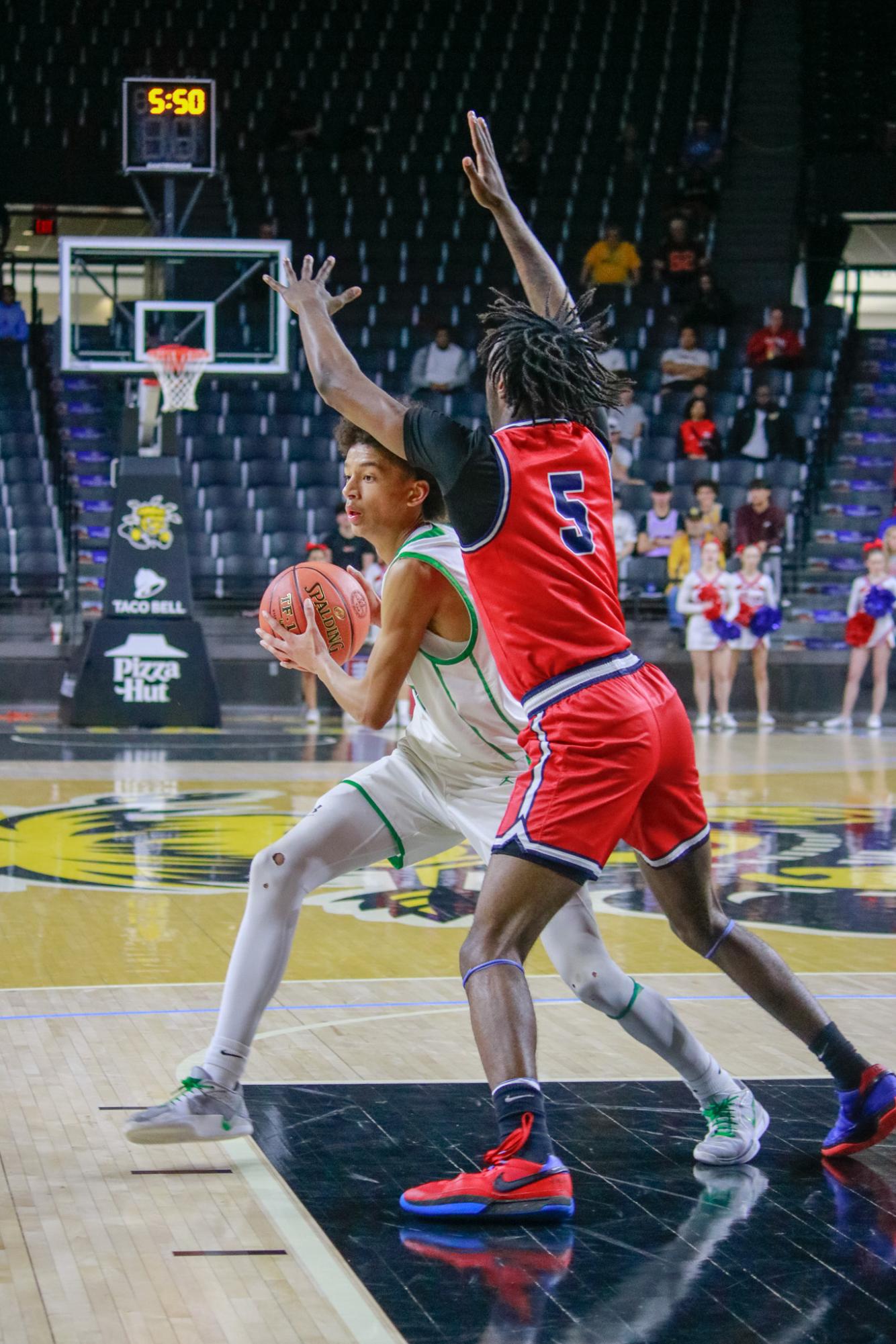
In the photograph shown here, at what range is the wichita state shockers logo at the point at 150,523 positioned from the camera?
14.8 metres

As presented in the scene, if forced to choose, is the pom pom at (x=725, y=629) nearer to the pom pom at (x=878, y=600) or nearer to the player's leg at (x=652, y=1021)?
the pom pom at (x=878, y=600)

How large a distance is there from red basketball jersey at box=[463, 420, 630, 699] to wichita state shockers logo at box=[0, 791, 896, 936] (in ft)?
10.8

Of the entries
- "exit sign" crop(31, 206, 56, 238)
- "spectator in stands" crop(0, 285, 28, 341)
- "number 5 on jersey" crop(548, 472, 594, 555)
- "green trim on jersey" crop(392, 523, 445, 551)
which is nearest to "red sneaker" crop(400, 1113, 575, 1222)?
"number 5 on jersey" crop(548, 472, 594, 555)

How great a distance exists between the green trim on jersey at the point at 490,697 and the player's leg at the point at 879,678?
41.5ft

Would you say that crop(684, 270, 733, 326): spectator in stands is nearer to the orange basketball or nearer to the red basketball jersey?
the orange basketball

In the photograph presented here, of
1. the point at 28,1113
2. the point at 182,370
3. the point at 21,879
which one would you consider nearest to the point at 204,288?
the point at 182,370

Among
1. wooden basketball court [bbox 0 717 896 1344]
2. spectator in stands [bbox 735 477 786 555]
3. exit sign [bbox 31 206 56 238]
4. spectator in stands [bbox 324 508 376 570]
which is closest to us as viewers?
wooden basketball court [bbox 0 717 896 1344]

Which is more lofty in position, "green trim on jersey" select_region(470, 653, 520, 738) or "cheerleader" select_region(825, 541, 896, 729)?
"green trim on jersey" select_region(470, 653, 520, 738)

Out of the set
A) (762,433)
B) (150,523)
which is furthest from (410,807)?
(762,433)

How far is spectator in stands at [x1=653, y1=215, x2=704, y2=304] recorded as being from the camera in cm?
2083

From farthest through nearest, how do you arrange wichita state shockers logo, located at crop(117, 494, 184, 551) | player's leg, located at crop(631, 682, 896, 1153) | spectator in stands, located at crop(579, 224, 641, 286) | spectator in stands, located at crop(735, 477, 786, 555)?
1. spectator in stands, located at crop(579, 224, 641, 286)
2. spectator in stands, located at crop(735, 477, 786, 555)
3. wichita state shockers logo, located at crop(117, 494, 184, 551)
4. player's leg, located at crop(631, 682, 896, 1153)

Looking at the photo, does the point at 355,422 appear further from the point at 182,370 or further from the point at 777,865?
the point at 182,370

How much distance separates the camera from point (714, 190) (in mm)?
21922

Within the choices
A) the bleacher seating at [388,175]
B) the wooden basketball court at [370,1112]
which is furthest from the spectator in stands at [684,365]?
the wooden basketball court at [370,1112]
